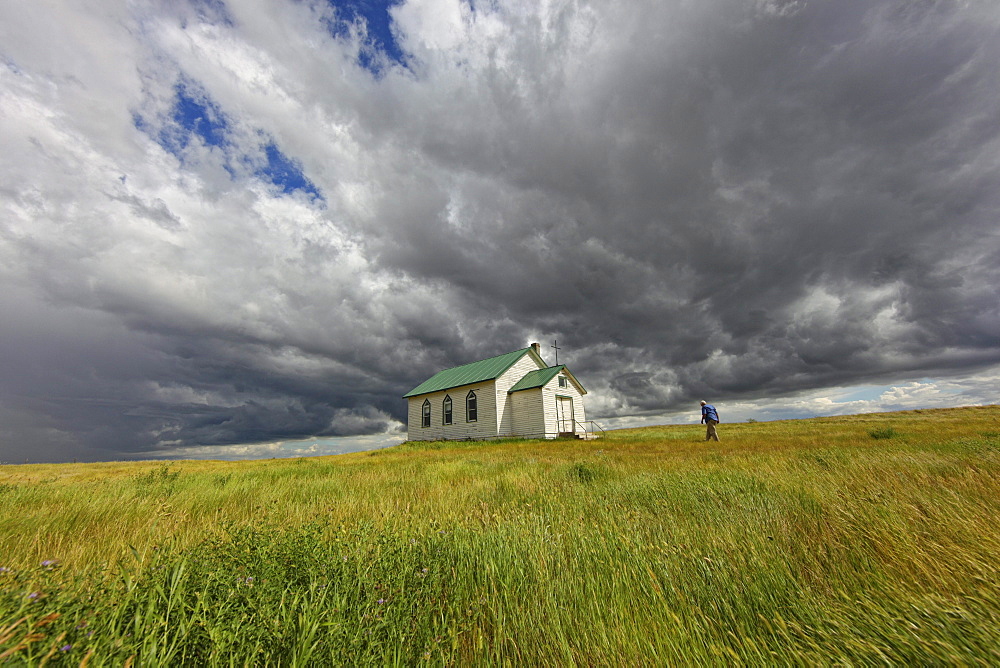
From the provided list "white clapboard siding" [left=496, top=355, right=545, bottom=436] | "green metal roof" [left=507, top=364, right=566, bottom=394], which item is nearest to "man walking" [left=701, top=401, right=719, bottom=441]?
"green metal roof" [left=507, top=364, right=566, bottom=394]

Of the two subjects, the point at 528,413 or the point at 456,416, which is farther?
the point at 456,416

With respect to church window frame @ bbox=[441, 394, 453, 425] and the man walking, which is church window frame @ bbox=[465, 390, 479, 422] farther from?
the man walking

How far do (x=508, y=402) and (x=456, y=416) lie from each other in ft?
17.0

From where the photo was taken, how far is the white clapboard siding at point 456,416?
32062mm

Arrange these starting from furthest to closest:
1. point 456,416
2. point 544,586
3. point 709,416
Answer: point 456,416, point 709,416, point 544,586

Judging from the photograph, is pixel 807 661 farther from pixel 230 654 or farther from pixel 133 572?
pixel 133 572

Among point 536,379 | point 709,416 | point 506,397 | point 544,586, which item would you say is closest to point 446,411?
point 506,397

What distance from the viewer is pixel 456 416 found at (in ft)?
114

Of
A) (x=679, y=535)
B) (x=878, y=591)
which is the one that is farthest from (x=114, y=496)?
(x=878, y=591)

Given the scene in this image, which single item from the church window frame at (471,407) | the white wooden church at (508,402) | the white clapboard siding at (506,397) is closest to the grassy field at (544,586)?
the white wooden church at (508,402)

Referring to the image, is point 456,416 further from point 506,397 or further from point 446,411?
point 506,397

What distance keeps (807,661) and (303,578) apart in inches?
116

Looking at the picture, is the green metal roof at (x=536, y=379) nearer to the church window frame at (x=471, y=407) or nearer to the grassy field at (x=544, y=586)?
the church window frame at (x=471, y=407)

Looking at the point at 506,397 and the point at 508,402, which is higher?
the point at 506,397
